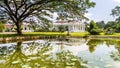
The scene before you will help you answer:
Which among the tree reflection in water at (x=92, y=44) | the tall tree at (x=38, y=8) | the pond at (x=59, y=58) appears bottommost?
the tree reflection in water at (x=92, y=44)

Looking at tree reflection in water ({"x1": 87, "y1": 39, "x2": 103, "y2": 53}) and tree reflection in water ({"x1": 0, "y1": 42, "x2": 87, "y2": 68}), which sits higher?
Answer: tree reflection in water ({"x1": 0, "y1": 42, "x2": 87, "y2": 68})

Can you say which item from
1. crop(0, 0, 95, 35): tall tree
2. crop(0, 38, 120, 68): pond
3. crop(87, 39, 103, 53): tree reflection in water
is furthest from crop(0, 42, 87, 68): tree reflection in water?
crop(0, 0, 95, 35): tall tree

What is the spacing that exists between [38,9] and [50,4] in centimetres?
162

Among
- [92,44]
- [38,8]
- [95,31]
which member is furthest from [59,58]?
[95,31]

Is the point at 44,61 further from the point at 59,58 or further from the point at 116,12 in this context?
the point at 116,12

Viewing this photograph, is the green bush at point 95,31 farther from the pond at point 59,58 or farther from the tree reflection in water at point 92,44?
the pond at point 59,58

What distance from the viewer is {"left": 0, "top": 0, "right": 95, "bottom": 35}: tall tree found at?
2544 centimetres

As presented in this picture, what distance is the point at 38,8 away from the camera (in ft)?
87.6

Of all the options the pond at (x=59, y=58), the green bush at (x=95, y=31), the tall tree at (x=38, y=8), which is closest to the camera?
the pond at (x=59, y=58)

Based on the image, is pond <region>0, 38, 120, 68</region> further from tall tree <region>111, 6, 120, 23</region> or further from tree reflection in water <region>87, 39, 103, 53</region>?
tall tree <region>111, 6, 120, 23</region>

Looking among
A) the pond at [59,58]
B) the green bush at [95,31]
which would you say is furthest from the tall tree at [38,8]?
the pond at [59,58]

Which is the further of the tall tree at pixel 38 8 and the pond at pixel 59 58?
the tall tree at pixel 38 8

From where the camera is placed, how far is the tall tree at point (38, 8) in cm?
2544

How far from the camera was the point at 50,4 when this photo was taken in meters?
26.5
